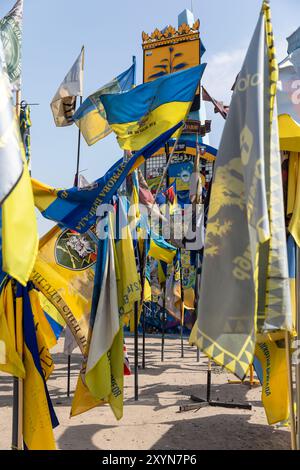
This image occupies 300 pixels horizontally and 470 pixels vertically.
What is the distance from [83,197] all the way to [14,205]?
3774 millimetres

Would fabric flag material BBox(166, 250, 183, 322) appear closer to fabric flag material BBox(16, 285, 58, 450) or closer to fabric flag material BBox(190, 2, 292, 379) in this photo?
fabric flag material BBox(16, 285, 58, 450)

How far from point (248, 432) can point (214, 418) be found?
0.96m

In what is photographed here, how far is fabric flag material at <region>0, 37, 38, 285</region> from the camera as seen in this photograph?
2.97m

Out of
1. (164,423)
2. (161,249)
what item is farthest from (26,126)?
(161,249)

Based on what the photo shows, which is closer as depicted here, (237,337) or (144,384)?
(237,337)

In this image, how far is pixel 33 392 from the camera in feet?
15.8

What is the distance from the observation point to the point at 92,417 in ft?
26.3

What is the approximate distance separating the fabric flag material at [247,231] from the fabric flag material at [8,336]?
2119 millimetres

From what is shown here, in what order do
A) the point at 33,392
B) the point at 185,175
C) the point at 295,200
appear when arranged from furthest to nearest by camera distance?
1. the point at 185,175
2. the point at 33,392
3. the point at 295,200

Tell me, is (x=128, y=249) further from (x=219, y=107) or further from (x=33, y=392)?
(x=219, y=107)

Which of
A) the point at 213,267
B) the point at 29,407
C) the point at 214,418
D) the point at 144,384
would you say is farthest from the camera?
the point at 144,384

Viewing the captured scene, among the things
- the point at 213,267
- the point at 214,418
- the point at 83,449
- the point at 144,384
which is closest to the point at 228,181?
the point at 213,267

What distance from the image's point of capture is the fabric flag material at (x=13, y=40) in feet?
15.3
